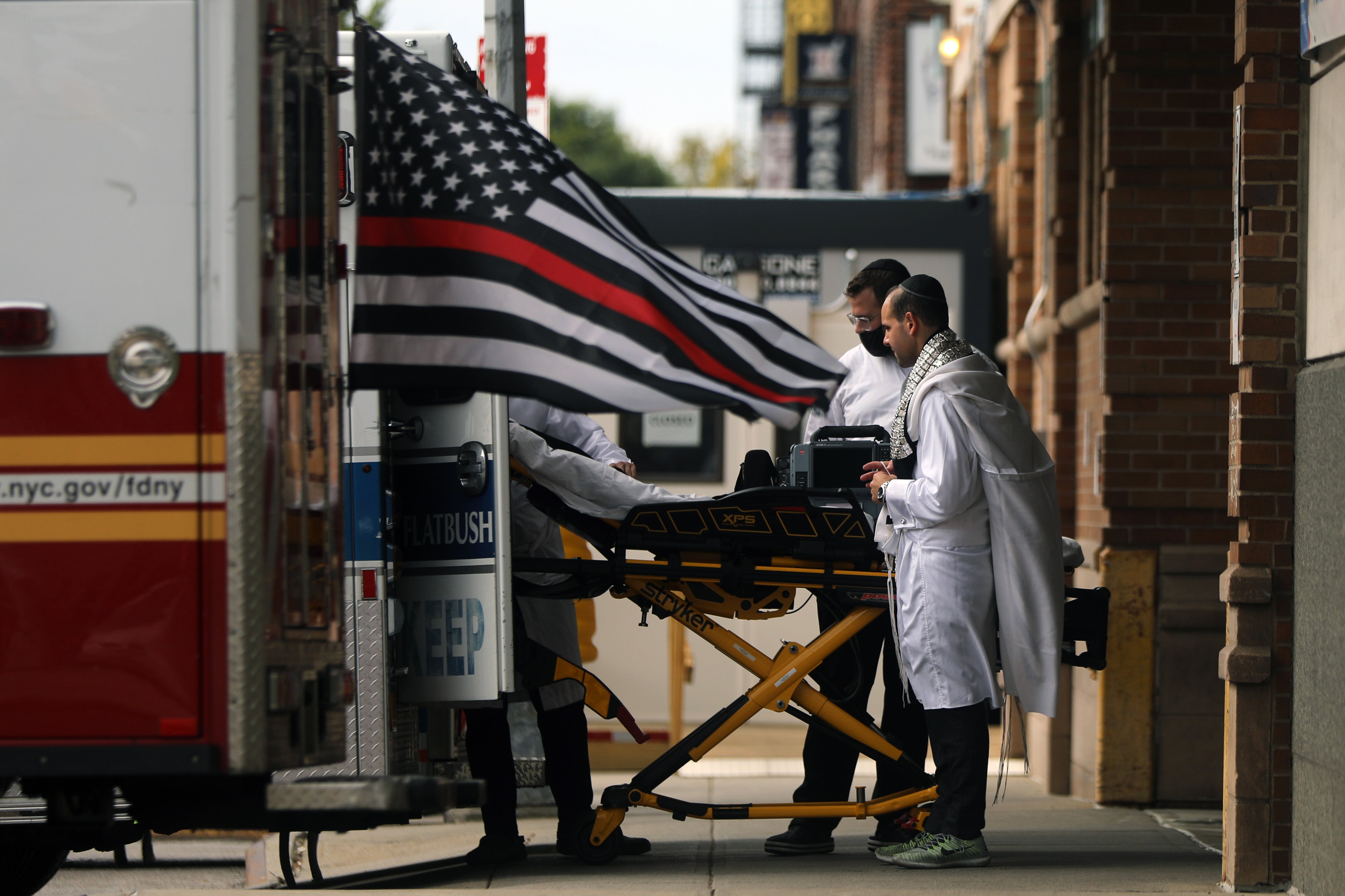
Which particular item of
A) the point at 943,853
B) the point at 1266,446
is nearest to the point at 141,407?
the point at 943,853

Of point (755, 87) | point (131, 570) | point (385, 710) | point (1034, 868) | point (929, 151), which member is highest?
point (755, 87)

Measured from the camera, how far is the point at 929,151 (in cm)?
1950

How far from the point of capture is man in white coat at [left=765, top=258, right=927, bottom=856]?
6.03 m

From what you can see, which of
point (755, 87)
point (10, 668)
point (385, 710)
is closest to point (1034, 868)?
point (385, 710)

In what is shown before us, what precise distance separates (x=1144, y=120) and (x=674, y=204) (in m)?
4.64

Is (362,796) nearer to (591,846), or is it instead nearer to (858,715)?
(591,846)

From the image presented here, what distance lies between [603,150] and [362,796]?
216ft

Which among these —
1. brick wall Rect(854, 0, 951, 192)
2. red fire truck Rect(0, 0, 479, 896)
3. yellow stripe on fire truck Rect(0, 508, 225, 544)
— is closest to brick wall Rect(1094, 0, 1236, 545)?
red fire truck Rect(0, 0, 479, 896)

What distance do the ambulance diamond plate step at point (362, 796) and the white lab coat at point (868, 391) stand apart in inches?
119

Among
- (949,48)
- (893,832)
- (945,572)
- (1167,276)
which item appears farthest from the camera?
(949,48)

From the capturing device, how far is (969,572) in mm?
5555

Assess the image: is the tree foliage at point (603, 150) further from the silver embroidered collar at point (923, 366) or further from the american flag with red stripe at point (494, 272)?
the american flag with red stripe at point (494, 272)

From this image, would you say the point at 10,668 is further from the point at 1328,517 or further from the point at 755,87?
the point at 755,87

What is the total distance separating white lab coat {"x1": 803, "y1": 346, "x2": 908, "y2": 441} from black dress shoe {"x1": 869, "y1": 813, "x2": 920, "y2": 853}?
1.57m
